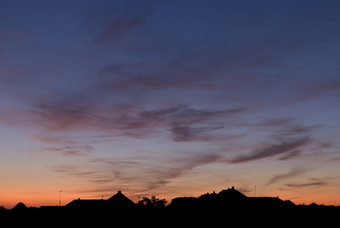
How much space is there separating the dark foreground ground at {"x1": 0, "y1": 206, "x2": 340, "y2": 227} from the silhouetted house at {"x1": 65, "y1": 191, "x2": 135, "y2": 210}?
961mm

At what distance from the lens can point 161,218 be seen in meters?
92.4

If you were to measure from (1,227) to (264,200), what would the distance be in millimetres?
61471

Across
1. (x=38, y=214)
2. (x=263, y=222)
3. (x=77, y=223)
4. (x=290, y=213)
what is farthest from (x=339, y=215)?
(x=38, y=214)

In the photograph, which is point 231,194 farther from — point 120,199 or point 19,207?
point 19,207

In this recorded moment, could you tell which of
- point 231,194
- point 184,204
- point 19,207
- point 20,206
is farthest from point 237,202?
point 184,204

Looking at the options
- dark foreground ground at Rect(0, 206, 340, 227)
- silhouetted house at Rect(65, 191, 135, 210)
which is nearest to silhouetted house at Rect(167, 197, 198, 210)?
dark foreground ground at Rect(0, 206, 340, 227)

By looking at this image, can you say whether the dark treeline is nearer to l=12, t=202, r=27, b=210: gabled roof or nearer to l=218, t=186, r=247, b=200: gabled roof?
l=218, t=186, r=247, b=200: gabled roof

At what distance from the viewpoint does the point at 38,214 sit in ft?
305

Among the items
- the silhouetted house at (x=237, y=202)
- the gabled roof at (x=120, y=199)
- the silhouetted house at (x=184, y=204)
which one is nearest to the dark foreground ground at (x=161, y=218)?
the silhouetted house at (x=237, y=202)

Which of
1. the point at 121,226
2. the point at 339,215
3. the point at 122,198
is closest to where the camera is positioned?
the point at 121,226

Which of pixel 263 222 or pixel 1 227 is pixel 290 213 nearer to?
pixel 263 222

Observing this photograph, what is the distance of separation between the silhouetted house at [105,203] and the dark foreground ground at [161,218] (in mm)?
961

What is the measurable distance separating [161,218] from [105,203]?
1368cm

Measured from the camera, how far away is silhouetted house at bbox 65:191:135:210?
86.8 meters
